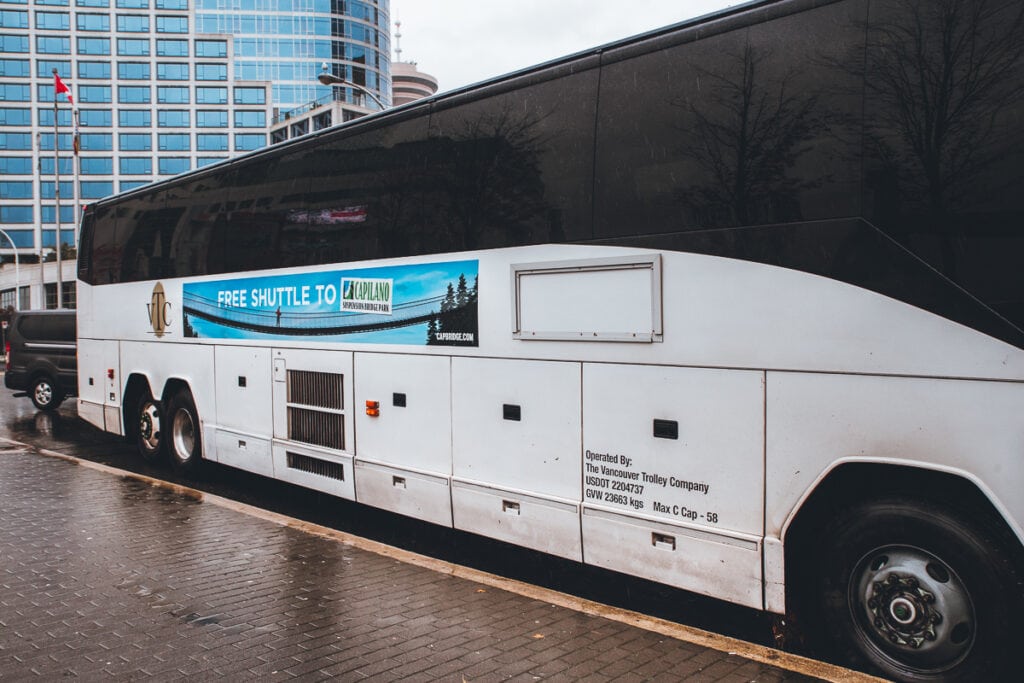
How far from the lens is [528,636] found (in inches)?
204

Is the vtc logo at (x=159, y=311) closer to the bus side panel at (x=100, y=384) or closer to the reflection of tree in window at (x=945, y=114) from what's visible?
the bus side panel at (x=100, y=384)

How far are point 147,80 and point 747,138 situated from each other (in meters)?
109

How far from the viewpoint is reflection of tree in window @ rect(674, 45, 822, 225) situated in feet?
15.4

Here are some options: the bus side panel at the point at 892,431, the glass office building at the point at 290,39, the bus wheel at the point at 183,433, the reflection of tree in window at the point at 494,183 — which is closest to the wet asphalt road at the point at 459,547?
the bus wheel at the point at 183,433

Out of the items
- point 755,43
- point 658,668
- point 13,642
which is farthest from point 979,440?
point 13,642

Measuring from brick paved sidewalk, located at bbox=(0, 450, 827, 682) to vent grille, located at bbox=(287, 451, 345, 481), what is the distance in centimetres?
70

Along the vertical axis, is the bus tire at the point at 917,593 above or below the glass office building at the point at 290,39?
below

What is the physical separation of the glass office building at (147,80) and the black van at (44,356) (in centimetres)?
8273

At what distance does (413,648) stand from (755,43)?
13.3 feet

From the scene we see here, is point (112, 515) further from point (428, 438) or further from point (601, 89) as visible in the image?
point (601, 89)

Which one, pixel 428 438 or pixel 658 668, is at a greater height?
pixel 428 438

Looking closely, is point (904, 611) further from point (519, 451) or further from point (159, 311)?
point (159, 311)

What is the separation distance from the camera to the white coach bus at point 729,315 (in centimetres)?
409

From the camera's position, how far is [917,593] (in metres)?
4.29
